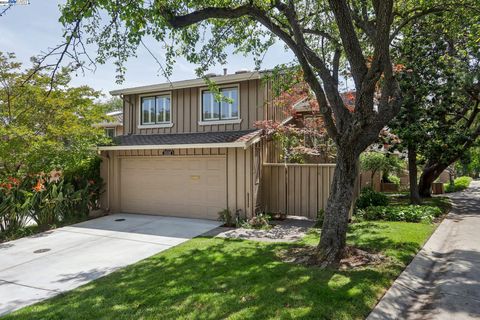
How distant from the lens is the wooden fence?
33.9 feet

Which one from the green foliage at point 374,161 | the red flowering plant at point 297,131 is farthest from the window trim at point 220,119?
the green foliage at point 374,161

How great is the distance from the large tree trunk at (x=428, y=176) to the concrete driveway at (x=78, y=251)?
11.0 m

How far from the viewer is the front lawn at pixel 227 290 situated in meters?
4.15

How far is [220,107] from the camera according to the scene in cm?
1220

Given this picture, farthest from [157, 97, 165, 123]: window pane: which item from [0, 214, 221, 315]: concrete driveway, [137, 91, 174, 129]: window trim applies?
[0, 214, 221, 315]: concrete driveway

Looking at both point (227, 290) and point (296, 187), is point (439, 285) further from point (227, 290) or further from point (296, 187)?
point (296, 187)

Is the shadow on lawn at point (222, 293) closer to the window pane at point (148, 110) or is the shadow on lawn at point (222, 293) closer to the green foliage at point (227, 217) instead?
the green foliage at point (227, 217)

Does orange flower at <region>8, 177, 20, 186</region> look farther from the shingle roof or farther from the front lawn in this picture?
the front lawn

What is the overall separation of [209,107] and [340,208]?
7.61 m

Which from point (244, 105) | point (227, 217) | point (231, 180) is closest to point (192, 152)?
point (231, 180)

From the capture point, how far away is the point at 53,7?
6418mm

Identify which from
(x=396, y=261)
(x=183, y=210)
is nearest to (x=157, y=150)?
(x=183, y=210)

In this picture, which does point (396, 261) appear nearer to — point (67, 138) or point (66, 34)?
point (66, 34)

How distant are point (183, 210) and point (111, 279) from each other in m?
5.81
